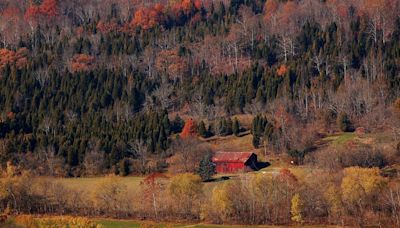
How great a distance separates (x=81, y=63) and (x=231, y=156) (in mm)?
44872

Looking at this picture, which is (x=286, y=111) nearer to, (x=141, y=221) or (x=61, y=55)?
(x=141, y=221)

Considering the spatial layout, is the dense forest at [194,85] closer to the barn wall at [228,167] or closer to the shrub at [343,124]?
the shrub at [343,124]

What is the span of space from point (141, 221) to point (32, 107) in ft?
148

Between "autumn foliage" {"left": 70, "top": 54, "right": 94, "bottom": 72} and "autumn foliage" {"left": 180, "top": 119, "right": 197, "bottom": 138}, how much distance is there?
99.5 feet

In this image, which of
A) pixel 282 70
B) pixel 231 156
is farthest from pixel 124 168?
pixel 282 70

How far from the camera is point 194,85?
107062 mm

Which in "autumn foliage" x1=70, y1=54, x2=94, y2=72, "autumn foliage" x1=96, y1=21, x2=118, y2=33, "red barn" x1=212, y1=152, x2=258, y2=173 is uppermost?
"autumn foliage" x1=96, y1=21, x2=118, y2=33

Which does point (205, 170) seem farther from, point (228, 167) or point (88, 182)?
point (88, 182)

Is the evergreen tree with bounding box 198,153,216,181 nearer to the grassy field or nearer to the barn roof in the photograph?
the barn roof

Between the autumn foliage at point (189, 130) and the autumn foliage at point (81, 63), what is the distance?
30.3m

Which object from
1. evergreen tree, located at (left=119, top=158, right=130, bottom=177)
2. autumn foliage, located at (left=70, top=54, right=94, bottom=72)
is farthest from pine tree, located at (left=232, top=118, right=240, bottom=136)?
autumn foliage, located at (left=70, top=54, right=94, bottom=72)

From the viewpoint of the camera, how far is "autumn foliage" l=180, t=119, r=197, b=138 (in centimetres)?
8975

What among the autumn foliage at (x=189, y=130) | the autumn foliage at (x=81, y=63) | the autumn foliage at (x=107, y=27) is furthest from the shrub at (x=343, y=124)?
the autumn foliage at (x=107, y=27)

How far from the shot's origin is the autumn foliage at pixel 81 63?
116m
